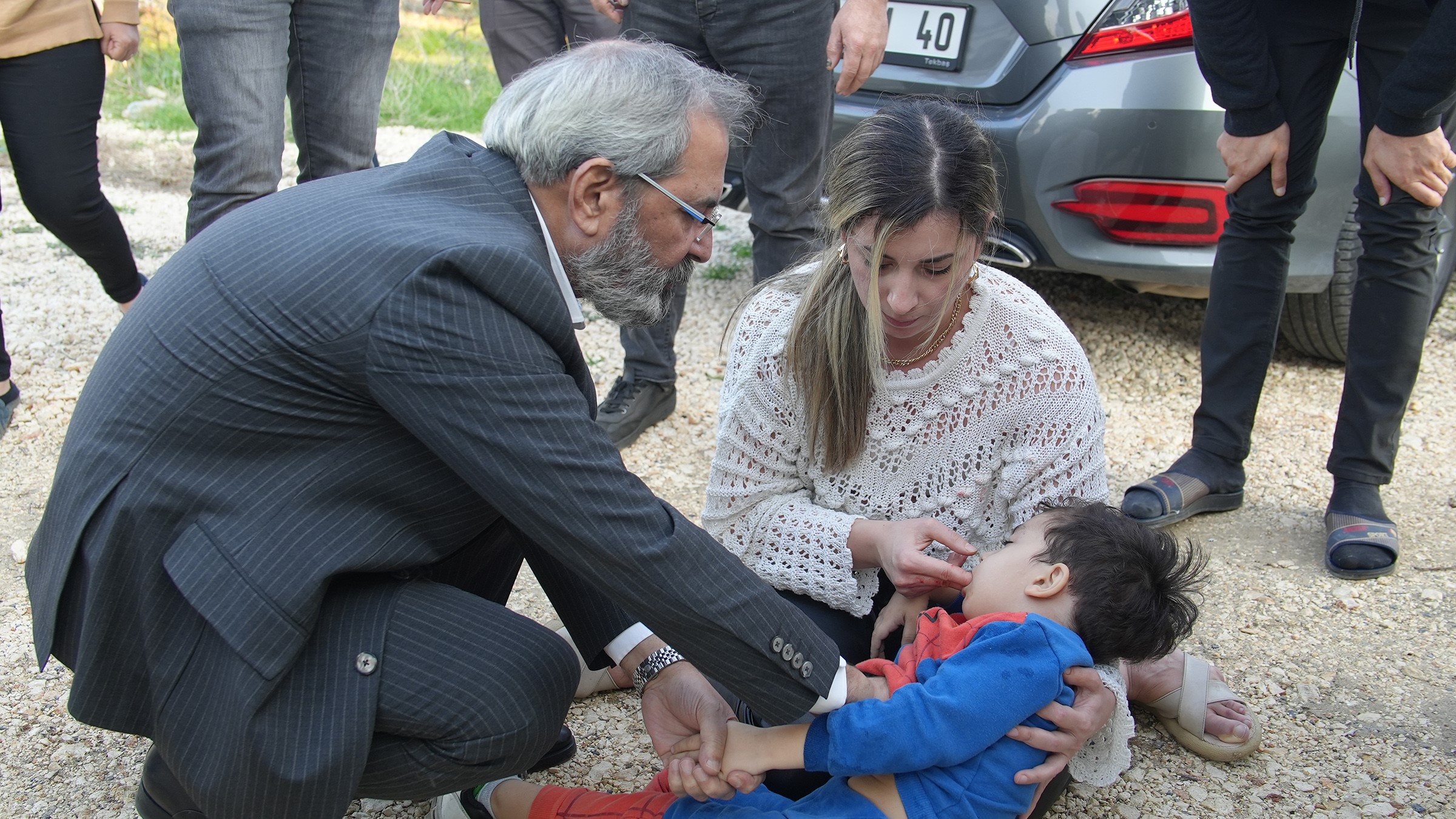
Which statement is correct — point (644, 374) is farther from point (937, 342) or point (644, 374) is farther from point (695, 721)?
point (695, 721)

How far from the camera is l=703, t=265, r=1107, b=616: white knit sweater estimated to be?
222 cm

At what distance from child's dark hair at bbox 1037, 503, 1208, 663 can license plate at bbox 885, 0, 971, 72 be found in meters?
2.08

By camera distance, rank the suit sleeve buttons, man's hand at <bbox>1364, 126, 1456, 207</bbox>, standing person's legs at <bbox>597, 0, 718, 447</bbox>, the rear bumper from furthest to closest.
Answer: standing person's legs at <bbox>597, 0, 718, 447</bbox>, the rear bumper, man's hand at <bbox>1364, 126, 1456, 207</bbox>, the suit sleeve buttons

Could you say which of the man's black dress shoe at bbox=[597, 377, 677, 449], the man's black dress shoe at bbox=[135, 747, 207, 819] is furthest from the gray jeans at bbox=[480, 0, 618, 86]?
the man's black dress shoe at bbox=[135, 747, 207, 819]

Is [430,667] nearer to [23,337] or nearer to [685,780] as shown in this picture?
[685,780]

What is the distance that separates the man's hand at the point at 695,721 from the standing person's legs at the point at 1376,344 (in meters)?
1.87

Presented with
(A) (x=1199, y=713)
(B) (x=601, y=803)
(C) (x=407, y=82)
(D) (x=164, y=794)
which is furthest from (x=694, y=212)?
(C) (x=407, y=82)

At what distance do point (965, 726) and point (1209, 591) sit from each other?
4.49 feet

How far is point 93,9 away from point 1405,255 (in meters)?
3.66

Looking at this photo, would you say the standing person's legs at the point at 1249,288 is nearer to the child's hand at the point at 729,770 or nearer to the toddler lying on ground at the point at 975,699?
the toddler lying on ground at the point at 975,699

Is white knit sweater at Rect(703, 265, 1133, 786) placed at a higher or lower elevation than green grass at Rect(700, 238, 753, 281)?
higher

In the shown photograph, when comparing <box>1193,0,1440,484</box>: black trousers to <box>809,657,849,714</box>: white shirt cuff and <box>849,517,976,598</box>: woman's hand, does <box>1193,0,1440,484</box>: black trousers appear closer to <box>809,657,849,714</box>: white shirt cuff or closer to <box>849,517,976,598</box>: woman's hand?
<box>849,517,976,598</box>: woman's hand

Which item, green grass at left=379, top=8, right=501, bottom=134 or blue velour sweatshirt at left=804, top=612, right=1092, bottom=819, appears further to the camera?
green grass at left=379, top=8, right=501, bottom=134

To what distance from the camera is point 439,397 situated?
150cm
